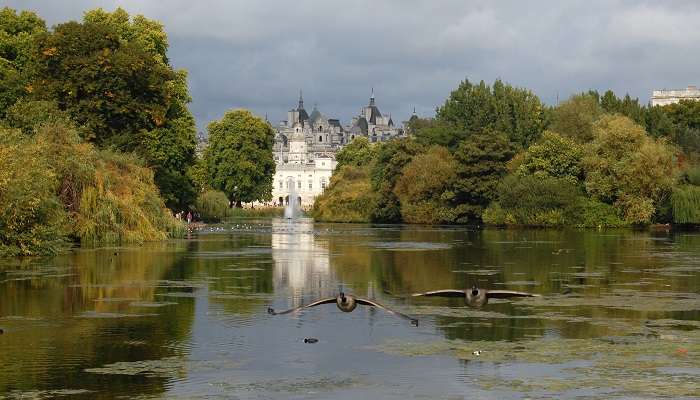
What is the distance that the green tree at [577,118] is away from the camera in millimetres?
85750

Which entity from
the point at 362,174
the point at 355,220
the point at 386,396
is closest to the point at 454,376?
the point at 386,396

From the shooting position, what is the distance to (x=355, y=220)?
100000mm

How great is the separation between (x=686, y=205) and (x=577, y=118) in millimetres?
18051

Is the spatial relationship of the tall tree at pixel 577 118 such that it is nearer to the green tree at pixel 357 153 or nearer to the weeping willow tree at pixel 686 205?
the weeping willow tree at pixel 686 205

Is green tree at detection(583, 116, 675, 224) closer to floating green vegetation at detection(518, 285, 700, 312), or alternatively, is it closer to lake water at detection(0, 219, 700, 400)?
lake water at detection(0, 219, 700, 400)

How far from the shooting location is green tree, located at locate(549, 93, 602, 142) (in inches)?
3376

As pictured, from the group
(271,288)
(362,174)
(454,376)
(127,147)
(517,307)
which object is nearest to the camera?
(454,376)

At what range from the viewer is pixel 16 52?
63531 millimetres

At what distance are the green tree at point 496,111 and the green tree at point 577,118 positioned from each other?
620cm

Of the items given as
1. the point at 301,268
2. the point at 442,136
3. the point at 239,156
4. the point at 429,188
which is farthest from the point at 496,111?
the point at 301,268

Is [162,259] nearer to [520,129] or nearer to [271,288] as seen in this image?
[271,288]

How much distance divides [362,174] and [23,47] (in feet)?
168

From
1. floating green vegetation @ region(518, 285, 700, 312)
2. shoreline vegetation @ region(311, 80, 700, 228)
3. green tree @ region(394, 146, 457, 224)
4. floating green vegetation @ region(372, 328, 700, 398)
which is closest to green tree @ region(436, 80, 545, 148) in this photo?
shoreline vegetation @ region(311, 80, 700, 228)

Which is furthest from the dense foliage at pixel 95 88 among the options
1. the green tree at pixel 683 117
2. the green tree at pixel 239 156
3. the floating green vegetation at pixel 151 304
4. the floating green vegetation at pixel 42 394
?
the green tree at pixel 239 156
